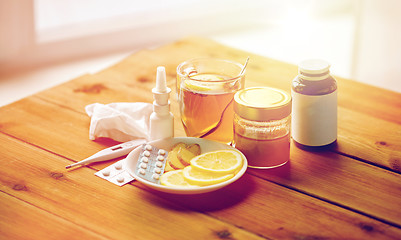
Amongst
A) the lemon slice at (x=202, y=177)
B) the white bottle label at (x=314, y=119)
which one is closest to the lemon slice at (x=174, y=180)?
the lemon slice at (x=202, y=177)

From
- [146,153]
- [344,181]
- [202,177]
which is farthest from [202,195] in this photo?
[344,181]

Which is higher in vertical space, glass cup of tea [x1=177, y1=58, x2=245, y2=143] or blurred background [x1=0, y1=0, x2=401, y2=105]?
glass cup of tea [x1=177, y1=58, x2=245, y2=143]

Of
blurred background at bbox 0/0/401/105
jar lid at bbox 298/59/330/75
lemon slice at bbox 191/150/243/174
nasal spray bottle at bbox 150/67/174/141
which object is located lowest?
blurred background at bbox 0/0/401/105

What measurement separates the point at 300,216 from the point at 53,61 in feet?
5.80

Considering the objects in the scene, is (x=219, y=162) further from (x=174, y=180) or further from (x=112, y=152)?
(x=112, y=152)

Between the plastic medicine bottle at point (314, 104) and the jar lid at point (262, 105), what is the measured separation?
0.04 metres

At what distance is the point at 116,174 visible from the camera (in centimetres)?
100

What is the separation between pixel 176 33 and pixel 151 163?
176 cm

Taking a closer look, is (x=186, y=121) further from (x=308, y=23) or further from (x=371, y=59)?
(x=308, y=23)

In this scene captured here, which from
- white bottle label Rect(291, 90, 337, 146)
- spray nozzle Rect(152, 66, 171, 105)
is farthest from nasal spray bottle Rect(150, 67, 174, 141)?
white bottle label Rect(291, 90, 337, 146)

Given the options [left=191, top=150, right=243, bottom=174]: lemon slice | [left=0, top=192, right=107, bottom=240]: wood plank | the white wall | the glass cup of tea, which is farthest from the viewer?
the white wall

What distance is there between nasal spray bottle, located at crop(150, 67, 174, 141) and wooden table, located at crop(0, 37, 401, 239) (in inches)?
3.9

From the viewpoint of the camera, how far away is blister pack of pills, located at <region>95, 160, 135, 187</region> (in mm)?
979

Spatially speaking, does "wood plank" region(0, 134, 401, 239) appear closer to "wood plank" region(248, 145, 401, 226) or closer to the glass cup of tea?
"wood plank" region(248, 145, 401, 226)
